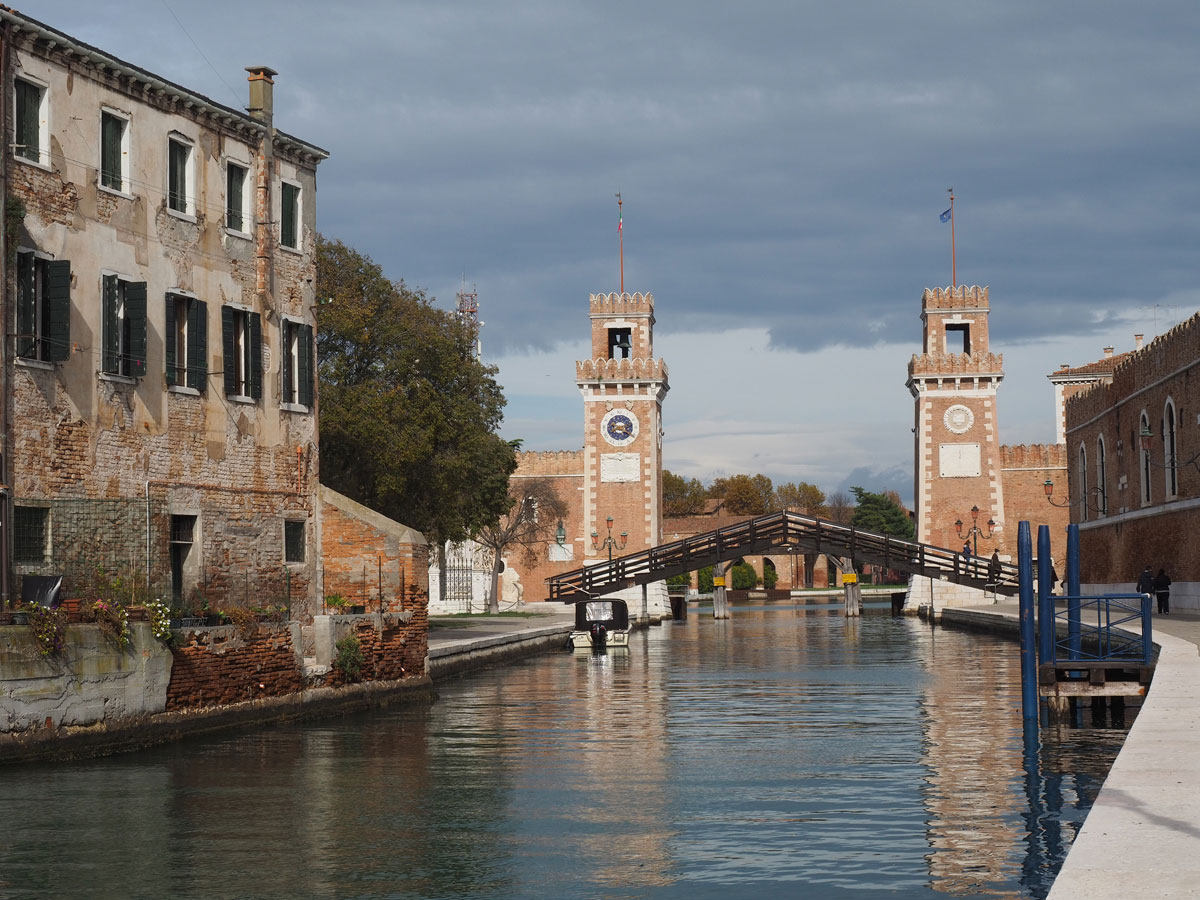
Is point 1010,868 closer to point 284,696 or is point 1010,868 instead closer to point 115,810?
point 115,810

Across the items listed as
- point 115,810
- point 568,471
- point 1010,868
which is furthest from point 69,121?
point 568,471

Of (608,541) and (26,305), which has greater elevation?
(26,305)

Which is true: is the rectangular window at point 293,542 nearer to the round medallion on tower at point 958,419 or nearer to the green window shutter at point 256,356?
the green window shutter at point 256,356

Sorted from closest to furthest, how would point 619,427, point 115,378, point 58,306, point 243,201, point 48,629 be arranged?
point 48,629 → point 58,306 → point 115,378 → point 243,201 → point 619,427

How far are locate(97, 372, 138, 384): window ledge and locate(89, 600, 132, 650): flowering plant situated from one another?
11.9 feet

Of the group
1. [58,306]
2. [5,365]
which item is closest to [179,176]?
[58,306]

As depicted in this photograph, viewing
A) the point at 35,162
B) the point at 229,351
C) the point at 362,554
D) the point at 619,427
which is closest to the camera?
the point at 35,162

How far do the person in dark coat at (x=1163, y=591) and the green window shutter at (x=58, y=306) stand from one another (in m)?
27.7

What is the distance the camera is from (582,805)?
15.3 metres

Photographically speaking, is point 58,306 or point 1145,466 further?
point 1145,466

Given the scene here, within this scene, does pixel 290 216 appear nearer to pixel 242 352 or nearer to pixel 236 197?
pixel 236 197

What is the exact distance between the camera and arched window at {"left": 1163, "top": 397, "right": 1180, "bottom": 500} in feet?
134

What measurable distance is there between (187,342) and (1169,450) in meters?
28.2

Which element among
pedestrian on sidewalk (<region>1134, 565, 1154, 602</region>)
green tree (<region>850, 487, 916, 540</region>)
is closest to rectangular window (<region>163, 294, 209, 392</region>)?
pedestrian on sidewalk (<region>1134, 565, 1154, 602</region>)
